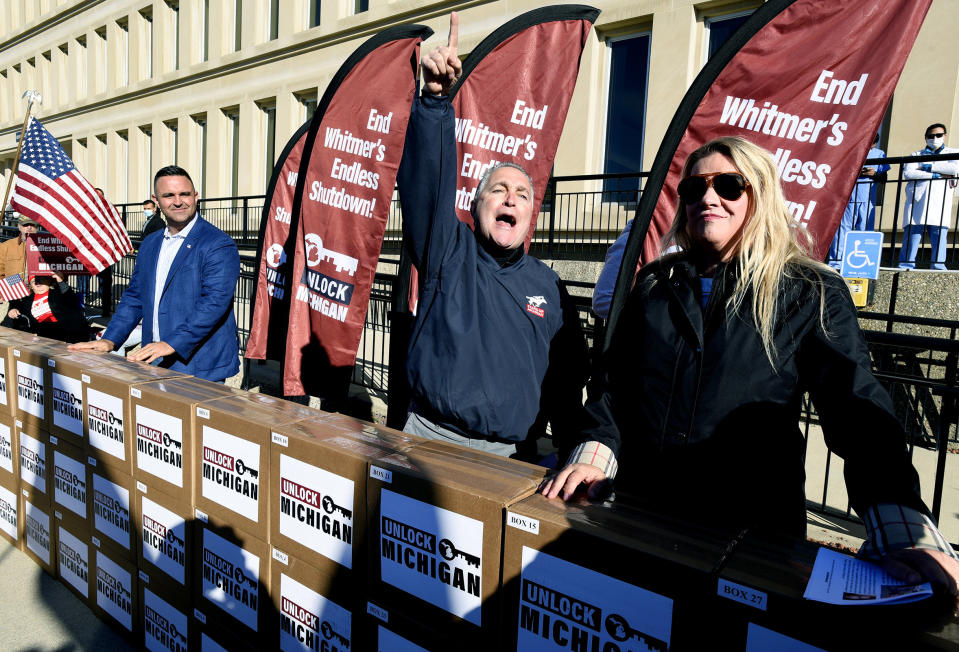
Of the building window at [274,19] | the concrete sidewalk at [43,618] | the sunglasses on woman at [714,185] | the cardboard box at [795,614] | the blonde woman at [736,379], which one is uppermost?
the building window at [274,19]

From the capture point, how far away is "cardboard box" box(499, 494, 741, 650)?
4.17 ft

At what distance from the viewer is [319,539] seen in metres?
1.95

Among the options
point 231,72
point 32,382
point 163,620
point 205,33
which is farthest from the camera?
point 205,33

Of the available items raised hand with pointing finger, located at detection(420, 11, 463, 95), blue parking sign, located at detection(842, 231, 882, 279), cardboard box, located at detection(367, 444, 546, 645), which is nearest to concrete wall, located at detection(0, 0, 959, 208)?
blue parking sign, located at detection(842, 231, 882, 279)

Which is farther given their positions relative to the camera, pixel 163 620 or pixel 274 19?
pixel 274 19

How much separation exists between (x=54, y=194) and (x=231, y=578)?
5.52 m

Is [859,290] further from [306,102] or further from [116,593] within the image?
[306,102]

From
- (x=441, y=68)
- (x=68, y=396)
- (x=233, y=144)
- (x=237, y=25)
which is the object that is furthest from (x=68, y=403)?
(x=237, y=25)

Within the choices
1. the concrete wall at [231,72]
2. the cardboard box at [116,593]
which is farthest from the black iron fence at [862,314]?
the cardboard box at [116,593]

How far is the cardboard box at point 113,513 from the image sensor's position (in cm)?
262

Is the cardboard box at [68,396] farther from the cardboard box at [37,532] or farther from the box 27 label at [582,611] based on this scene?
the box 27 label at [582,611]

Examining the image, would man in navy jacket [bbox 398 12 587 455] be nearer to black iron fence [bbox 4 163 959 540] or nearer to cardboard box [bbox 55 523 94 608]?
black iron fence [bbox 4 163 959 540]

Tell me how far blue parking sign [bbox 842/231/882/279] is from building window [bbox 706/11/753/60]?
521 cm

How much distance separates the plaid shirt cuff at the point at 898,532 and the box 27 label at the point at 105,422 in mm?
2645
